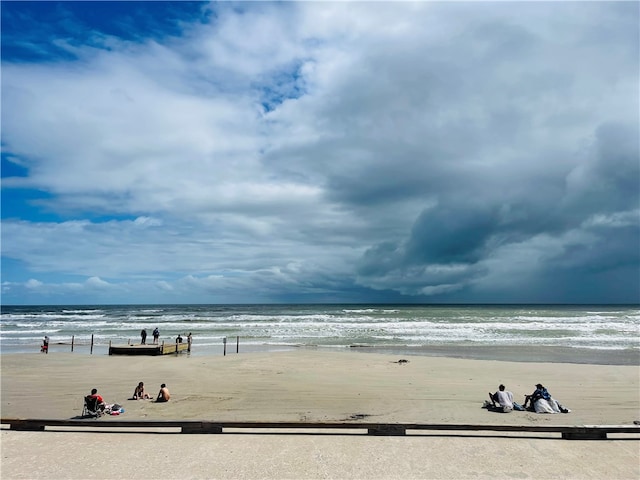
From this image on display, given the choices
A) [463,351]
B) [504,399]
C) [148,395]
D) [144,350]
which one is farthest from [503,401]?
[144,350]

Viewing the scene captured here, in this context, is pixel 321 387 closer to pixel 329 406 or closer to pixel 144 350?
pixel 329 406

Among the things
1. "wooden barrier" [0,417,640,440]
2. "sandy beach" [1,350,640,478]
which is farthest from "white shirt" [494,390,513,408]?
"wooden barrier" [0,417,640,440]

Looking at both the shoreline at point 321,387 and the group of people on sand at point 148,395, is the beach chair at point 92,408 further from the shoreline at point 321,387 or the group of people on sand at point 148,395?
the group of people on sand at point 148,395

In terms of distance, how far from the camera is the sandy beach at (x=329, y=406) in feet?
30.0

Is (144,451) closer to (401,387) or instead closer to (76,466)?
→ (76,466)

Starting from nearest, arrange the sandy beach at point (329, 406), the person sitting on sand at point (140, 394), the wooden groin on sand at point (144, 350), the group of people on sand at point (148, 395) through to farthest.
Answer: the sandy beach at point (329, 406) < the group of people on sand at point (148, 395) < the person sitting on sand at point (140, 394) < the wooden groin on sand at point (144, 350)

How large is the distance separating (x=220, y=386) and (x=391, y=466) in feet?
38.1

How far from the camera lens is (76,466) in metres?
9.16

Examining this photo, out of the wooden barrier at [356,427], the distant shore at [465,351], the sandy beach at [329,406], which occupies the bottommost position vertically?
the distant shore at [465,351]

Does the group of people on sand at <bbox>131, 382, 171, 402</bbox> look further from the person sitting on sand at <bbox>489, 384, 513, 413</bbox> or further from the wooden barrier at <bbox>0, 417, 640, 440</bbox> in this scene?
the person sitting on sand at <bbox>489, 384, 513, 413</bbox>

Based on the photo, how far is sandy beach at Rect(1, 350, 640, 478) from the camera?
30.0 ft

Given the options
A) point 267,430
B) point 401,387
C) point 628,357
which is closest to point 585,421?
point 401,387

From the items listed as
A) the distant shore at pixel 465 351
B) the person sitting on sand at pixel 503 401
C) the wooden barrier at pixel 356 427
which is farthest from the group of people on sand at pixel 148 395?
the distant shore at pixel 465 351

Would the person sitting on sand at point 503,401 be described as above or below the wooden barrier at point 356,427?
below
